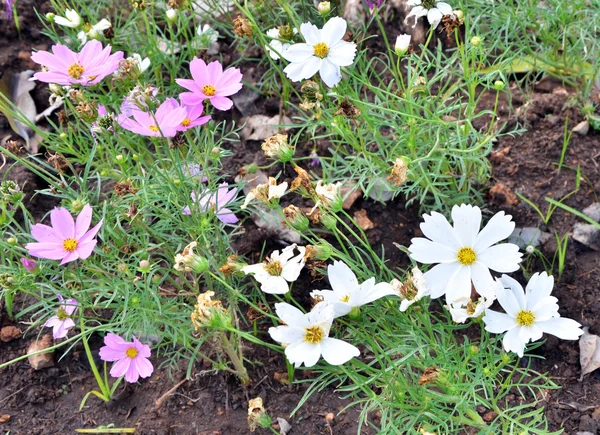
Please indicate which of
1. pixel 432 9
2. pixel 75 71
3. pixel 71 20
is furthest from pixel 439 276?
pixel 71 20

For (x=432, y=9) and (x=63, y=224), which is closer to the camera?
(x=63, y=224)

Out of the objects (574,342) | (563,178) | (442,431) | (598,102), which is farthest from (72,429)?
(598,102)

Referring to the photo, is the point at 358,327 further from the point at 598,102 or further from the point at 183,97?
the point at 598,102

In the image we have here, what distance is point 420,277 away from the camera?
1.26 metres

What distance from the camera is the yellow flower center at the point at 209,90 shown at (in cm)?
161

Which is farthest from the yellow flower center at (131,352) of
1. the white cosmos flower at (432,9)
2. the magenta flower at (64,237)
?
the white cosmos flower at (432,9)

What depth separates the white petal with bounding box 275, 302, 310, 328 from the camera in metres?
1.24

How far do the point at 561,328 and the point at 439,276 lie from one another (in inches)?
10.1

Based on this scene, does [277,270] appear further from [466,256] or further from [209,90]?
[209,90]

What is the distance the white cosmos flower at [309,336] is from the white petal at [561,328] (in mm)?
402

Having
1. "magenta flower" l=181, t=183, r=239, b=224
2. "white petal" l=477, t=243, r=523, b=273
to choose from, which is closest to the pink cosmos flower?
"magenta flower" l=181, t=183, r=239, b=224

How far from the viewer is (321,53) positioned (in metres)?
1.55

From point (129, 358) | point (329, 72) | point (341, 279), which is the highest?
point (329, 72)

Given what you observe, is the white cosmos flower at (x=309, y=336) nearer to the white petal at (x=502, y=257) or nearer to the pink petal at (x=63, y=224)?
the white petal at (x=502, y=257)
